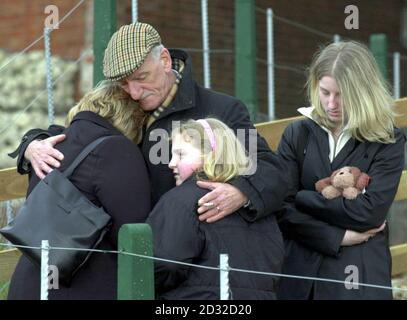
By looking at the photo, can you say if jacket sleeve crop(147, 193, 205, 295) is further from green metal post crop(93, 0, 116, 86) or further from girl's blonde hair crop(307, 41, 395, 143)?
green metal post crop(93, 0, 116, 86)

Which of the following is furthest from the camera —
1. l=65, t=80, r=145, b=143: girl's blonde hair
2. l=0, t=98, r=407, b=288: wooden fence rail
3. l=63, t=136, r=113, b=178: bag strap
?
l=0, t=98, r=407, b=288: wooden fence rail

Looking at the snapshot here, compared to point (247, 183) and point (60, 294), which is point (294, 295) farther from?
point (60, 294)

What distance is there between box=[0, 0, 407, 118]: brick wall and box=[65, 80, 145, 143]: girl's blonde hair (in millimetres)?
3180

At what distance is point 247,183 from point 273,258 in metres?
0.29

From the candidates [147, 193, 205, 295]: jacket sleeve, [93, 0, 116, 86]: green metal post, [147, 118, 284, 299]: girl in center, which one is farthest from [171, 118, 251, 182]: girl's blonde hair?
[93, 0, 116, 86]: green metal post

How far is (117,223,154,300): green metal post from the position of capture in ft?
11.8

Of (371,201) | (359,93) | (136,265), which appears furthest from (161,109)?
(136,265)

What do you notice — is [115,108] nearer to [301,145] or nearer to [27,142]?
[27,142]

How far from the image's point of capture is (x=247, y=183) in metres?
4.20

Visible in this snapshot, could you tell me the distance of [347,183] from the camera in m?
4.48

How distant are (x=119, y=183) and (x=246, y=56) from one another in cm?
300
